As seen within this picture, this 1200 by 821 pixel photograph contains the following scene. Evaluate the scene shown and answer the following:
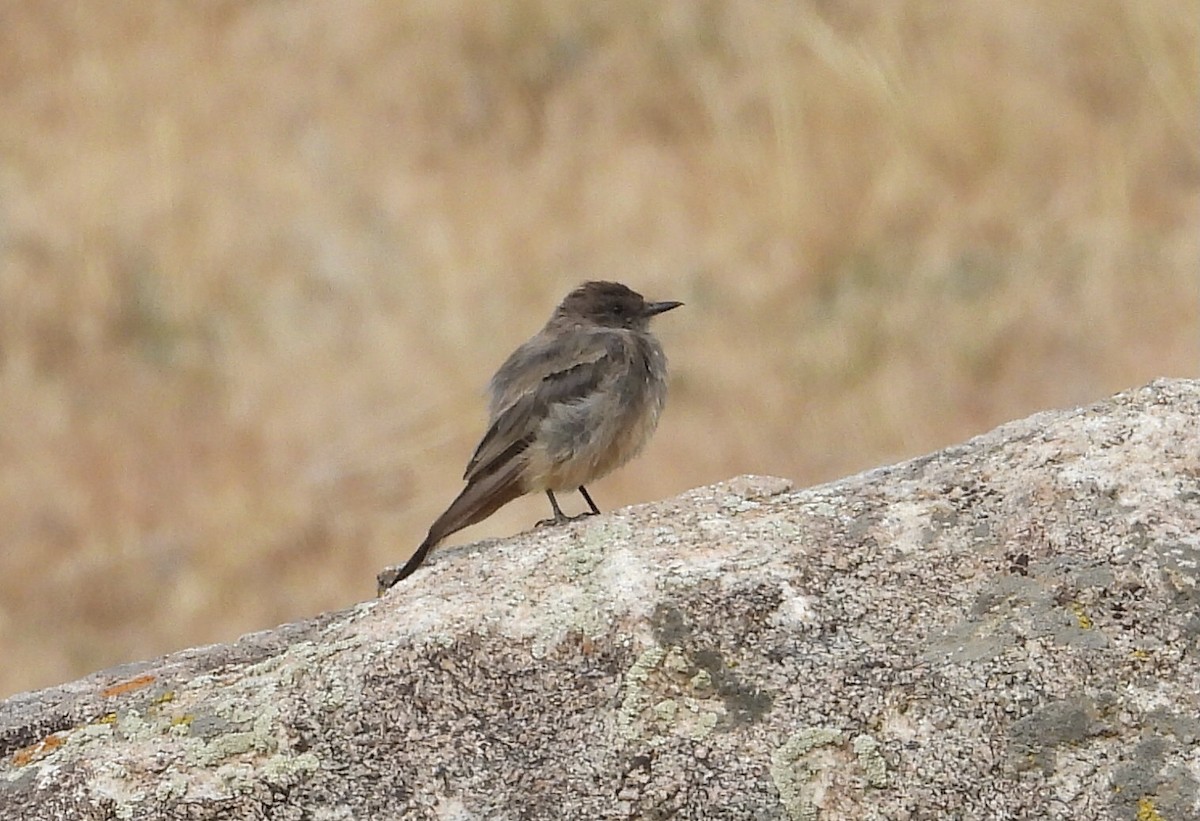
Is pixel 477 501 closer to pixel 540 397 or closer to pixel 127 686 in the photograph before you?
pixel 540 397

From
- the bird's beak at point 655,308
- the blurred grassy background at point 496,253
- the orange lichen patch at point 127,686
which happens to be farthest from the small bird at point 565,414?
the blurred grassy background at point 496,253

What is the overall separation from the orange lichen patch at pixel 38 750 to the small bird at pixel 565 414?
2256 mm

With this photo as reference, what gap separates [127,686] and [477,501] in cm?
201

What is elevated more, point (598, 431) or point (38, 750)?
point (598, 431)

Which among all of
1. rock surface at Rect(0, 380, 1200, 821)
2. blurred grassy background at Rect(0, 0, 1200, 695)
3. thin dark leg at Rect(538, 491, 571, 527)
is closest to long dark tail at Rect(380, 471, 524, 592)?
thin dark leg at Rect(538, 491, 571, 527)

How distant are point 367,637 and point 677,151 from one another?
27.8 ft

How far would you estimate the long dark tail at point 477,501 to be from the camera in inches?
179

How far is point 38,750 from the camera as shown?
2.76m

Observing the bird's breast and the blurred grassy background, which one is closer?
the bird's breast

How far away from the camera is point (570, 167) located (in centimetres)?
1092

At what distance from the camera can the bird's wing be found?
17.4 feet

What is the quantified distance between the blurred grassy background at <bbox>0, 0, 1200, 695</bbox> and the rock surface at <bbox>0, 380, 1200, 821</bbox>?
5520 mm

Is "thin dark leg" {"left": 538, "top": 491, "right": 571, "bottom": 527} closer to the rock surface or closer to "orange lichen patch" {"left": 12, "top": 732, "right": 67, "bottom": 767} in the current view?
the rock surface

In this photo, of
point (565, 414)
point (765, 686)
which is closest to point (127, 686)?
point (765, 686)
